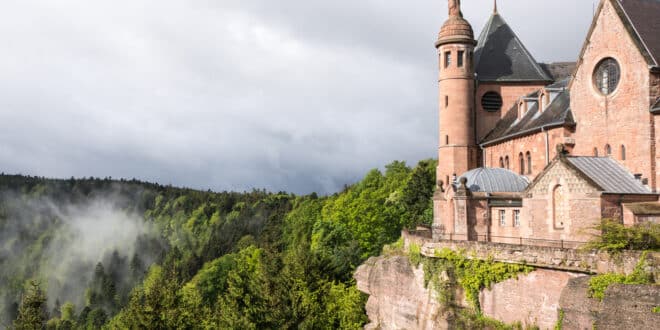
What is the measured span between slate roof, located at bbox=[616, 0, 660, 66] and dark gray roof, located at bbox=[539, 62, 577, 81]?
1883cm

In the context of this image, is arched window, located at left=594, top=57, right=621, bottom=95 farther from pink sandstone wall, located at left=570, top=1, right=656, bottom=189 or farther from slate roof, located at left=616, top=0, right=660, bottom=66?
slate roof, located at left=616, top=0, right=660, bottom=66

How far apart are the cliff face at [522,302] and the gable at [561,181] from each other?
6.47 meters

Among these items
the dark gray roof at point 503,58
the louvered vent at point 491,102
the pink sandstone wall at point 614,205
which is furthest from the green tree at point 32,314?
the dark gray roof at point 503,58

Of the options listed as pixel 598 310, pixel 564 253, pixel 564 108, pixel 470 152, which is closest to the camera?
pixel 598 310

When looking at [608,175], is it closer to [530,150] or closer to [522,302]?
[522,302]

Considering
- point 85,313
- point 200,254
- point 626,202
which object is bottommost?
point 85,313

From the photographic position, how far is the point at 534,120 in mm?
47656

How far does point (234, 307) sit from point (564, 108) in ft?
89.2

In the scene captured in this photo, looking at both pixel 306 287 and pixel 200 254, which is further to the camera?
pixel 200 254

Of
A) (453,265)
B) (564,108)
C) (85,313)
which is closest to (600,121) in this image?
(564,108)

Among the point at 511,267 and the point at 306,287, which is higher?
the point at 511,267

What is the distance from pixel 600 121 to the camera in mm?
38375

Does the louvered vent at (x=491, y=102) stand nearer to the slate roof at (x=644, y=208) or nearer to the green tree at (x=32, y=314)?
the slate roof at (x=644, y=208)

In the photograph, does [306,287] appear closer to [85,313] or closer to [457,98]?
[457,98]
